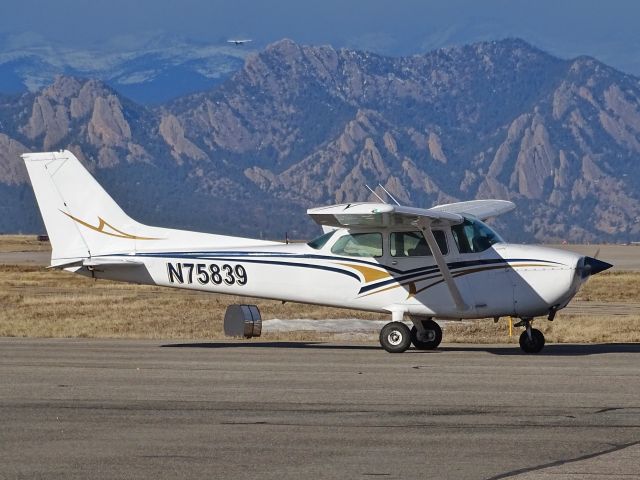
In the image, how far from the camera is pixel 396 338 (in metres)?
21.4

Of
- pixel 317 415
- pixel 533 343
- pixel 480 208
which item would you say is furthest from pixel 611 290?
pixel 317 415

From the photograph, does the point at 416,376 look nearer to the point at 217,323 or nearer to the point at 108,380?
the point at 108,380

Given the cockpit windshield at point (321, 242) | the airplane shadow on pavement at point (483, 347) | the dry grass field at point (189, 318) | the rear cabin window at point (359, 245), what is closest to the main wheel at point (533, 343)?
the airplane shadow on pavement at point (483, 347)

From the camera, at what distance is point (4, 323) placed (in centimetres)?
2889

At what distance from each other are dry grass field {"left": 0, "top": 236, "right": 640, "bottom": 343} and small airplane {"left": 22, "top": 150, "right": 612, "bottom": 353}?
300 cm

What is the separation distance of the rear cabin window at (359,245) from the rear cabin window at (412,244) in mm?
226

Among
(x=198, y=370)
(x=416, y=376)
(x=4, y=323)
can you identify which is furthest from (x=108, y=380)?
(x=4, y=323)

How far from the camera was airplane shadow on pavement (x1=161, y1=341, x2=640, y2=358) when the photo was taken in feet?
71.0

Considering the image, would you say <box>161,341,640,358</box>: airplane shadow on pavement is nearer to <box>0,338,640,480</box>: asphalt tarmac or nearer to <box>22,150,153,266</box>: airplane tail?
<box>0,338,640,480</box>: asphalt tarmac

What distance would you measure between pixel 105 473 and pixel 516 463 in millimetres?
3105

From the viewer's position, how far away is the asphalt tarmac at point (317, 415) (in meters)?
11.1

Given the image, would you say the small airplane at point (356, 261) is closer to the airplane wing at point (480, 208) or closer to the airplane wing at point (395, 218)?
the airplane wing at point (395, 218)

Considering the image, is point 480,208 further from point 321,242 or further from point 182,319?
point 182,319

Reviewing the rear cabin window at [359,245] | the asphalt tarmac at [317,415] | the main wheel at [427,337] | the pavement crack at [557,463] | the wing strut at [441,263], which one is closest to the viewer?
the pavement crack at [557,463]
